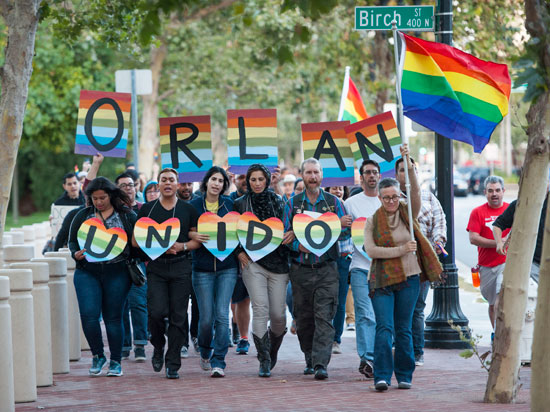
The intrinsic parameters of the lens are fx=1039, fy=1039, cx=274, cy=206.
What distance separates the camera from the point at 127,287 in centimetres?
1015

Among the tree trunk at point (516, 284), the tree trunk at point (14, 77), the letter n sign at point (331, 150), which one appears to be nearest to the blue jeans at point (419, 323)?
the letter n sign at point (331, 150)

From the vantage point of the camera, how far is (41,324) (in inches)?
370

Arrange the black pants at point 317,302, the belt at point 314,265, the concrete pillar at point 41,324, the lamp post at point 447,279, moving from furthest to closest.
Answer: the lamp post at point 447,279 < the belt at point 314,265 < the black pants at point 317,302 < the concrete pillar at point 41,324

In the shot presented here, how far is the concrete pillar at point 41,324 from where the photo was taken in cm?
936

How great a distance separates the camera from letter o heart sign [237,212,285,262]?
9.87 m

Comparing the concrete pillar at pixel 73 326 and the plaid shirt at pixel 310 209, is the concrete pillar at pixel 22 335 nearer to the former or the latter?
the concrete pillar at pixel 73 326

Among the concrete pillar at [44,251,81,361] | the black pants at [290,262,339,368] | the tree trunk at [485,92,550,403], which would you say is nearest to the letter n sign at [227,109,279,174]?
the black pants at [290,262,339,368]

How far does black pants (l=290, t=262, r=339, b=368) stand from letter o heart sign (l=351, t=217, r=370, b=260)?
0.30 metres

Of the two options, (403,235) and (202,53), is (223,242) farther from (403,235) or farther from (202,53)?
(202,53)

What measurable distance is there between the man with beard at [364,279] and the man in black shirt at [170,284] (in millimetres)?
1565

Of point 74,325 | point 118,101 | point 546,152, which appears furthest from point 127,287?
point 546,152

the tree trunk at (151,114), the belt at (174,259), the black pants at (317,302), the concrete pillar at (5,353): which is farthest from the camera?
the tree trunk at (151,114)

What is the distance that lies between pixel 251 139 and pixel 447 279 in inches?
107

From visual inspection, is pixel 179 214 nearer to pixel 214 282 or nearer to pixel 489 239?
pixel 214 282
